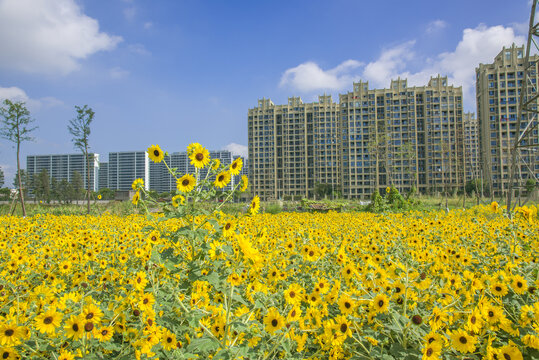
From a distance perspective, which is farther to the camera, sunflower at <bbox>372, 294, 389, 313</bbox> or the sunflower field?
sunflower at <bbox>372, 294, 389, 313</bbox>

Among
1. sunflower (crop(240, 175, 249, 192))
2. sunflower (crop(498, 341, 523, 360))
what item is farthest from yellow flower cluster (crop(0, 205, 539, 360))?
sunflower (crop(240, 175, 249, 192))

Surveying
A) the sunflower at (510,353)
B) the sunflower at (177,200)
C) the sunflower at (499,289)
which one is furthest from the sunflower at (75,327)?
the sunflower at (499,289)

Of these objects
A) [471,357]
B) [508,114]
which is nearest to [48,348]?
[471,357]

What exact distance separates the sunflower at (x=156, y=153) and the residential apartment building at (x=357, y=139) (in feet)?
185

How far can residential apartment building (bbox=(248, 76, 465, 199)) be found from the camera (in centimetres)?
6419

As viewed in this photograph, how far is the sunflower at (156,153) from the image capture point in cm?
212

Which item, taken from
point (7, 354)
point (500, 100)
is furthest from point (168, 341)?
point (500, 100)

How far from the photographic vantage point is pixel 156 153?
2143 mm

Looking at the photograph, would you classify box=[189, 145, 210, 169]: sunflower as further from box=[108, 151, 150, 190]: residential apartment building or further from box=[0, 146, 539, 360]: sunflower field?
box=[108, 151, 150, 190]: residential apartment building

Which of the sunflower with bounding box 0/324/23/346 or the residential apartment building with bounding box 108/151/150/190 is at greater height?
the residential apartment building with bounding box 108/151/150/190

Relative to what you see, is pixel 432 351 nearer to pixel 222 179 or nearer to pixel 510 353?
pixel 510 353

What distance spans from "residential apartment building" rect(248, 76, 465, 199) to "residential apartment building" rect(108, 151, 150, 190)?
96.4 m

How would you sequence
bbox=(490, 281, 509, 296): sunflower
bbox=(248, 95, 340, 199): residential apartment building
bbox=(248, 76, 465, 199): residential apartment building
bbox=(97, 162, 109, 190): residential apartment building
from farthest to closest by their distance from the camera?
bbox=(97, 162, 109, 190): residential apartment building, bbox=(248, 95, 340, 199): residential apartment building, bbox=(248, 76, 465, 199): residential apartment building, bbox=(490, 281, 509, 296): sunflower

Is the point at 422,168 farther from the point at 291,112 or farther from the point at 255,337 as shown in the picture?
the point at 255,337
